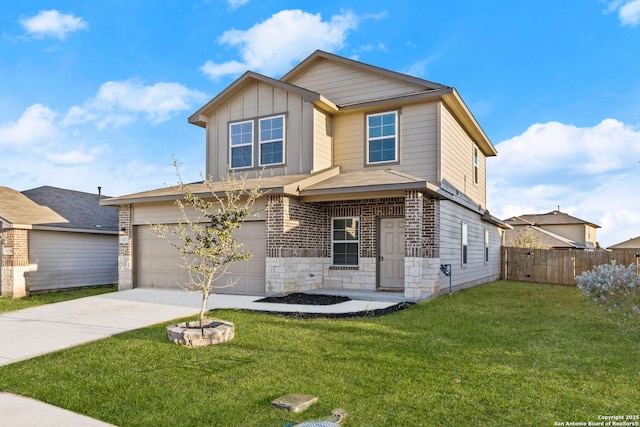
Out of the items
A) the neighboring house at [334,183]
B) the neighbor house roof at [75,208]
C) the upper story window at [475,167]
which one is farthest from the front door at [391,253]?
the neighbor house roof at [75,208]

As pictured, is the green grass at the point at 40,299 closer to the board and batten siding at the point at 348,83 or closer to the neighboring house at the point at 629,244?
the board and batten siding at the point at 348,83

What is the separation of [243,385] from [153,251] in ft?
34.2

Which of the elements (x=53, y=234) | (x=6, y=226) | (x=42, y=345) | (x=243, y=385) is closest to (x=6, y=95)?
(x=6, y=226)

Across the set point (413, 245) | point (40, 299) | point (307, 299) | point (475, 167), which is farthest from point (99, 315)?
point (475, 167)

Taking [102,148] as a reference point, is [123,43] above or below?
above

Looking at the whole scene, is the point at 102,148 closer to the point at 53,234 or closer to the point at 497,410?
the point at 53,234

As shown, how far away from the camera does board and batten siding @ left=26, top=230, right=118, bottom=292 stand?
1526 cm

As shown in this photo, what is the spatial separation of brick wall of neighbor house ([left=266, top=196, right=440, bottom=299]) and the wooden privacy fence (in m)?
10.4

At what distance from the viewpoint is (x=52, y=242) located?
15727 millimetres

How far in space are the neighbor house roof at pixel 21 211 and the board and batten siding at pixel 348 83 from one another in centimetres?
1026

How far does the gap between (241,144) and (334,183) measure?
428 cm

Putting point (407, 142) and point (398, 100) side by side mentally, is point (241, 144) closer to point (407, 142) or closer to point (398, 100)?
point (398, 100)

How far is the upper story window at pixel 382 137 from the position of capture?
13.9 metres

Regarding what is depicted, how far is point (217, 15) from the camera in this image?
1270 cm
